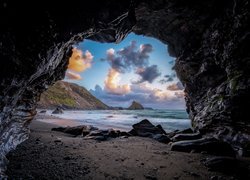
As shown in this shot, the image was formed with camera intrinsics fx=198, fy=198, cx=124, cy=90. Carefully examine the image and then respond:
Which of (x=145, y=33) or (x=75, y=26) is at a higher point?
(x=145, y=33)

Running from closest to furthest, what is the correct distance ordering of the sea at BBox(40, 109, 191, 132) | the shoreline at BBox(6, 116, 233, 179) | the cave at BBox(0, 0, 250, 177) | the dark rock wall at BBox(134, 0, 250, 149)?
the cave at BBox(0, 0, 250, 177), the shoreline at BBox(6, 116, 233, 179), the dark rock wall at BBox(134, 0, 250, 149), the sea at BBox(40, 109, 191, 132)

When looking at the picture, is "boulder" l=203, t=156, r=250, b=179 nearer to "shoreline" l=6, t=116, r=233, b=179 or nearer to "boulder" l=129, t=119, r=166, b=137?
"shoreline" l=6, t=116, r=233, b=179

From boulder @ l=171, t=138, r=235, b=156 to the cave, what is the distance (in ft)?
2.21

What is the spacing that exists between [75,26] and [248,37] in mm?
8780

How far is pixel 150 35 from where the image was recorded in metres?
21.0

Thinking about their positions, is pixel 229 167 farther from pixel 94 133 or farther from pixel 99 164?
pixel 94 133

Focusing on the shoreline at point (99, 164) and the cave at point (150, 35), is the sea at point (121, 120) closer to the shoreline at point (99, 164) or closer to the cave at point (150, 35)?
the cave at point (150, 35)

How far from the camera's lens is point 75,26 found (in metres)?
→ 7.13

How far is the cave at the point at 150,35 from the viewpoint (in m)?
5.40

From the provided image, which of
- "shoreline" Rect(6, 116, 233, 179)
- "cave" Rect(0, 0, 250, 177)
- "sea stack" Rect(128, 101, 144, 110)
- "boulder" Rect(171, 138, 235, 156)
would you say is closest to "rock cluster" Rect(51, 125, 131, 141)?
"shoreline" Rect(6, 116, 233, 179)

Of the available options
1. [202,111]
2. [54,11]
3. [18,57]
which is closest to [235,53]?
[202,111]

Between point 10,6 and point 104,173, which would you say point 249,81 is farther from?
point 10,6

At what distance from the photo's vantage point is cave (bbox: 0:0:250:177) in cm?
540

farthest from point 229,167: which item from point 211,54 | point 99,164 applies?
point 211,54
